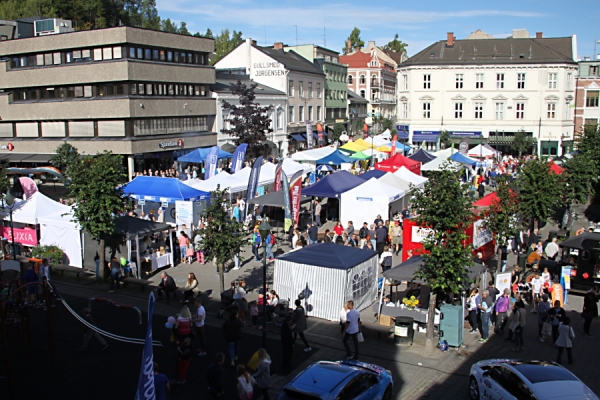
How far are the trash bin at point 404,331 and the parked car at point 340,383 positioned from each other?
10.7 ft

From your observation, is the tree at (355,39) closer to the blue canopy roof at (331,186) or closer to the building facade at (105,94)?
the building facade at (105,94)

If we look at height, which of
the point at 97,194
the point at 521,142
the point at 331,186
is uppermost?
the point at 521,142

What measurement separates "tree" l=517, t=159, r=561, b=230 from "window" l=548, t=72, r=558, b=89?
4557cm

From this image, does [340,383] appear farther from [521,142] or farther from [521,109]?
[521,109]

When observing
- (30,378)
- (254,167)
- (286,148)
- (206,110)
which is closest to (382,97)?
(286,148)

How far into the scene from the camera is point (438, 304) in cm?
1539

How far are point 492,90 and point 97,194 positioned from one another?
55.9 metres

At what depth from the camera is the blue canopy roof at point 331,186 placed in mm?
26938

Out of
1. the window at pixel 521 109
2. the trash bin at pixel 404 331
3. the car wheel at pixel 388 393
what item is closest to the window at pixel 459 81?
the window at pixel 521 109

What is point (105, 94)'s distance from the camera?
41.7 metres

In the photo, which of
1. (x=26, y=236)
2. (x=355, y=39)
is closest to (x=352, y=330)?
(x=26, y=236)

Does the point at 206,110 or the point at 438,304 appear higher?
the point at 206,110

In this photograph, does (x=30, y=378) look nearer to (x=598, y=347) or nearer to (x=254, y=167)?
(x=598, y=347)

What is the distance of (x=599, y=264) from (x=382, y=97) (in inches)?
3193
